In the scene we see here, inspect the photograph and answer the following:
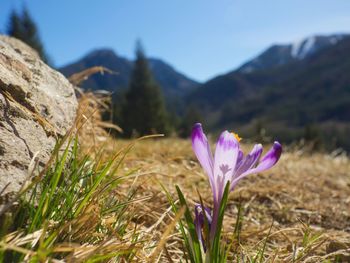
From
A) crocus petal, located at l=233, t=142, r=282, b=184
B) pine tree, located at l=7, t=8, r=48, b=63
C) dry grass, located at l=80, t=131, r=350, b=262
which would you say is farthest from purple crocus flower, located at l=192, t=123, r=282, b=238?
pine tree, located at l=7, t=8, r=48, b=63

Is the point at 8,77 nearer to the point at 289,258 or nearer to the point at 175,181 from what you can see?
the point at 289,258

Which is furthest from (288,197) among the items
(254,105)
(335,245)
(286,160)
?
(254,105)

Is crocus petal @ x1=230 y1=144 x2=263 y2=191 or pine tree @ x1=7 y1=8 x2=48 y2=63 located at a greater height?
pine tree @ x1=7 y1=8 x2=48 y2=63

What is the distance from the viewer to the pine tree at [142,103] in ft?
104

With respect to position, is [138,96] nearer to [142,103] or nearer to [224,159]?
[142,103]

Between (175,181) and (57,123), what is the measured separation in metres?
1.31

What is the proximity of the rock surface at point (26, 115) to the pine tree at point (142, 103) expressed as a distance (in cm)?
2810

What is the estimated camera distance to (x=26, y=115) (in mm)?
1654

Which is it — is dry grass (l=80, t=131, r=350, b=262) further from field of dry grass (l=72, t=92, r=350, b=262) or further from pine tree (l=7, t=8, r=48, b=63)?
pine tree (l=7, t=8, r=48, b=63)

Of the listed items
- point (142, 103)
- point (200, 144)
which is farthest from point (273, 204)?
point (142, 103)

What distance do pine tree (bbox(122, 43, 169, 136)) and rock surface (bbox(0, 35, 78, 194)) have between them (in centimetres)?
2810

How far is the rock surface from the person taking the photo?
1431mm

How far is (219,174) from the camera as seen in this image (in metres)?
1.32

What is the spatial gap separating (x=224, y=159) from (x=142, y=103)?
106ft
